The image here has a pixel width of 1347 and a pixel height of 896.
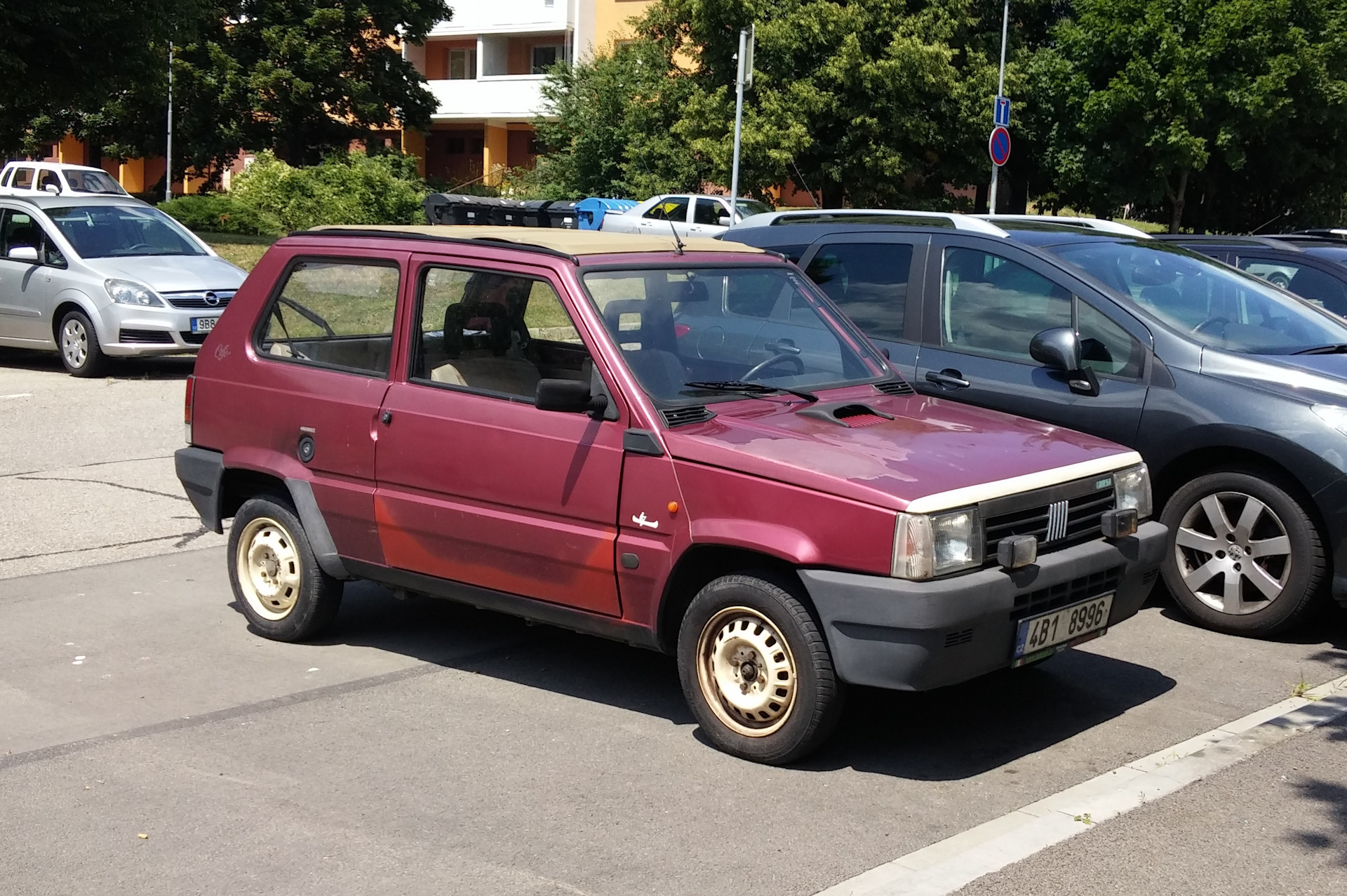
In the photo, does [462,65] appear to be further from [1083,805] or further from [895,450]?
[1083,805]

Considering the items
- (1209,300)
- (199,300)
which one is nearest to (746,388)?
(1209,300)

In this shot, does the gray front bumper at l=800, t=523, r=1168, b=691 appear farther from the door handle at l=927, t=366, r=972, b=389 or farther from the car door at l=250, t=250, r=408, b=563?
the door handle at l=927, t=366, r=972, b=389

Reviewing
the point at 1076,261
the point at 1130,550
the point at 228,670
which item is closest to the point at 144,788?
the point at 228,670

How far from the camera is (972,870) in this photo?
13.6 ft

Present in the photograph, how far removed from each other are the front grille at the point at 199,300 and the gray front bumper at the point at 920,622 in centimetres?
1124

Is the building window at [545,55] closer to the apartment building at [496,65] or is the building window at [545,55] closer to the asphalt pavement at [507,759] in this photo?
the apartment building at [496,65]

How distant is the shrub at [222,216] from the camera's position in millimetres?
28312

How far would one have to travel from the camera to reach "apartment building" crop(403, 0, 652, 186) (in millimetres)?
49625

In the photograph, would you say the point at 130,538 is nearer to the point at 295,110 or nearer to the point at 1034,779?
the point at 1034,779

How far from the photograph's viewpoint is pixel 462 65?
183 ft

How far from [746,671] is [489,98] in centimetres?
4871

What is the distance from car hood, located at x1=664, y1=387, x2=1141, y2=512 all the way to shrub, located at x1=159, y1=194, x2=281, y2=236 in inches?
943

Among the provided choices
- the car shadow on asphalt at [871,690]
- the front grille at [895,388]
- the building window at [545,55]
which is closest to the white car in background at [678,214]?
the building window at [545,55]

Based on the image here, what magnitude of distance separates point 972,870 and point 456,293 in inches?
121
